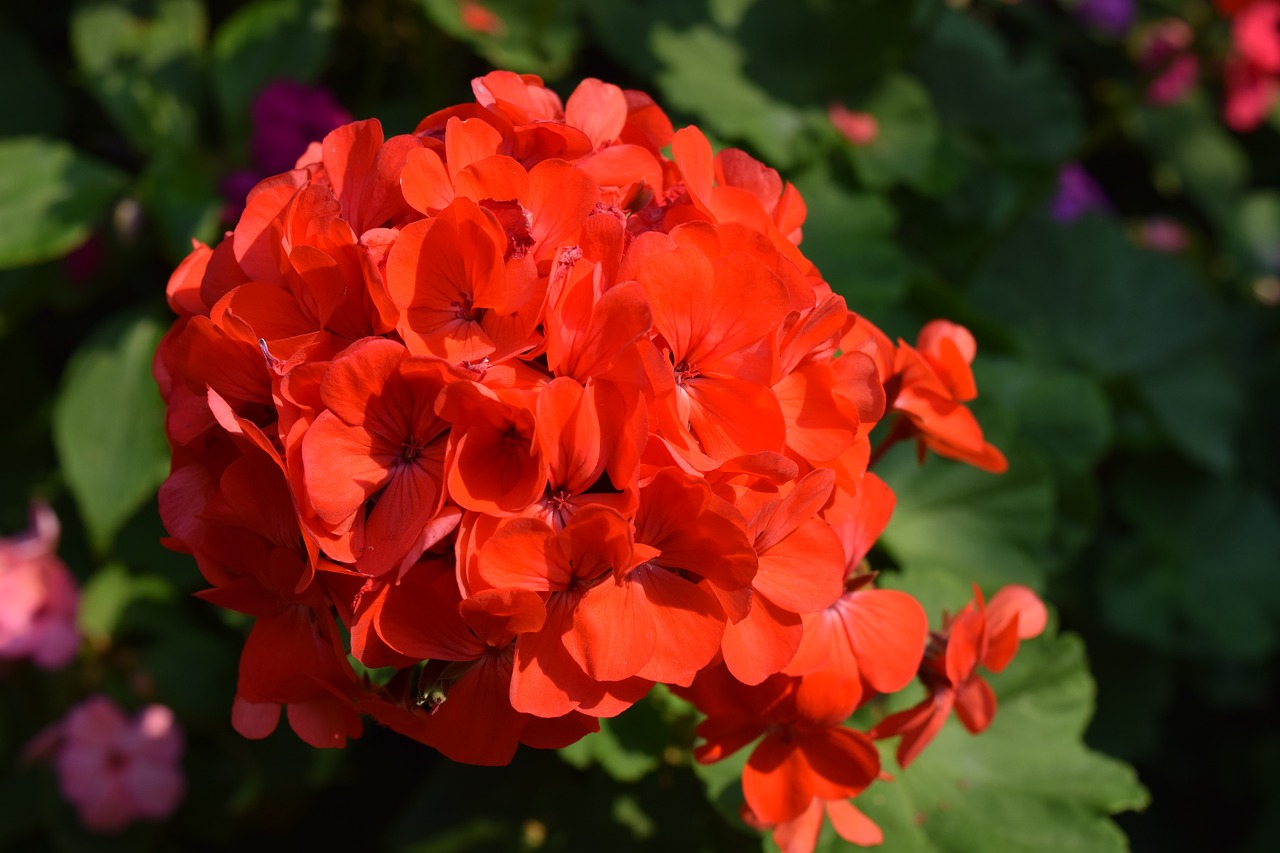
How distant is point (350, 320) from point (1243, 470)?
303cm

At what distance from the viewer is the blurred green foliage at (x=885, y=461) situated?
1.69m

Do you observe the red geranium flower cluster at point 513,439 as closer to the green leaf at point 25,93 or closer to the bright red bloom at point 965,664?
the bright red bloom at point 965,664

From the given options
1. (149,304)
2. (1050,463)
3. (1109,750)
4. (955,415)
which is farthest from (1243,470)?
(149,304)

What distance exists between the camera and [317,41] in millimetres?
2369

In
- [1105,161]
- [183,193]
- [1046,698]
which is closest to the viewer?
[1046,698]

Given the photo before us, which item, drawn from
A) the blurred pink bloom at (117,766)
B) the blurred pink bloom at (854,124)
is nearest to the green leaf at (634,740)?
the blurred pink bloom at (117,766)

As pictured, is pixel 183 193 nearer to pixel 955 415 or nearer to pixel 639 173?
pixel 639 173

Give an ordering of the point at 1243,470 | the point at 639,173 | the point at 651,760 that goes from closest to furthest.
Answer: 1. the point at 639,173
2. the point at 651,760
3. the point at 1243,470

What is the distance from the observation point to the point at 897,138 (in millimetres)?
2400

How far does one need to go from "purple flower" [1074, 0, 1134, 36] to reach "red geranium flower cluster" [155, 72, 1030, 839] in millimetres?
2935

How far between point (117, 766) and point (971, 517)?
164 cm

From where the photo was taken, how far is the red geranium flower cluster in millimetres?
867

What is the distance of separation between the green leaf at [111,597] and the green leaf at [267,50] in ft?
3.24

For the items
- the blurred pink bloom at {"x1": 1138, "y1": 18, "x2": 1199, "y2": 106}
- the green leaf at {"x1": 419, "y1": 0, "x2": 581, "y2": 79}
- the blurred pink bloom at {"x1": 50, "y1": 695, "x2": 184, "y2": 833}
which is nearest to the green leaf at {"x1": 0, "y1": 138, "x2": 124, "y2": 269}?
the green leaf at {"x1": 419, "y1": 0, "x2": 581, "y2": 79}
